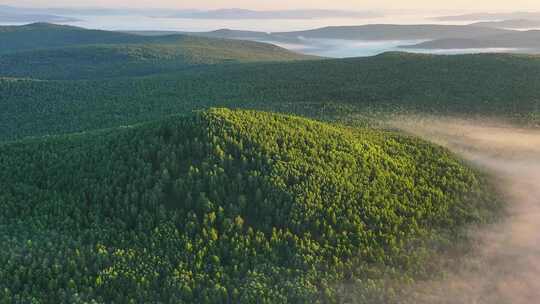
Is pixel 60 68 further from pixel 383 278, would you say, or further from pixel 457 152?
pixel 383 278

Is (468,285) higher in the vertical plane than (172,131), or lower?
lower

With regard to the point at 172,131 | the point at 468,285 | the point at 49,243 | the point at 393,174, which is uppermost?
the point at 172,131

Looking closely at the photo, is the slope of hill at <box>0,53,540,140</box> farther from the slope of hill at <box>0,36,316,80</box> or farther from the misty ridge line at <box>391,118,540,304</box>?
the slope of hill at <box>0,36,316,80</box>

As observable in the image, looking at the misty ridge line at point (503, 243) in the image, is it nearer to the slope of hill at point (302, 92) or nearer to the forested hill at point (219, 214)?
the forested hill at point (219, 214)

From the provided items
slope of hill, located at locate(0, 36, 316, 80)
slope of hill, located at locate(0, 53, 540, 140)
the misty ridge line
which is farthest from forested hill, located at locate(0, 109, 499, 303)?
slope of hill, located at locate(0, 36, 316, 80)

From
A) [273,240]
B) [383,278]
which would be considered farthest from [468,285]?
[273,240]

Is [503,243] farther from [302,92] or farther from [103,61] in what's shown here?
[103,61]

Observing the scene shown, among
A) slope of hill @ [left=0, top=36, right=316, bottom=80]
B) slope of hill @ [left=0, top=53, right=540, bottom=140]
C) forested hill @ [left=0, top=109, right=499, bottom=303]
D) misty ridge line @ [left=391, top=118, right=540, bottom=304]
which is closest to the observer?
forested hill @ [left=0, top=109, right=499, bottom=303]
